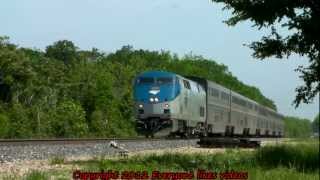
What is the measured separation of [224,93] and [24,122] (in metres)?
14.8

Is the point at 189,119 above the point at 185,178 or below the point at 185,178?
above

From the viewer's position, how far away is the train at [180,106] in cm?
3475

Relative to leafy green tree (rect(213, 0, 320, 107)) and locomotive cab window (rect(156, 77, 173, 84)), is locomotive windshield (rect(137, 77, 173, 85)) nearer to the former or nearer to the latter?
locomotive cab window (rect(156, 77, 173, 84))

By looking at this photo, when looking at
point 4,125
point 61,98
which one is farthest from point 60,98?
point 4,125

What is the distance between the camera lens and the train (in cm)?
3475

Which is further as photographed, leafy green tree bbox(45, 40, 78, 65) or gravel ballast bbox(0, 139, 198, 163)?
leafy green tree bbox(45, 40, 78, 65)

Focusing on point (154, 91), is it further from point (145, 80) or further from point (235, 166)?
point (235, 166)

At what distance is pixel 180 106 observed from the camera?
35844 mm

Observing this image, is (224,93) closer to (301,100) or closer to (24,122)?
(24,122)

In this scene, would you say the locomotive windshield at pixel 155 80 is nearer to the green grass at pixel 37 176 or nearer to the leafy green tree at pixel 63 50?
the green grass at pixel 37 176

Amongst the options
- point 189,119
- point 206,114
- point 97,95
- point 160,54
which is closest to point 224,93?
point 206,114

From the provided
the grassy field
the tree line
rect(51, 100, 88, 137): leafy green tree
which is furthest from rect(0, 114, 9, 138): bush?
the grassy field

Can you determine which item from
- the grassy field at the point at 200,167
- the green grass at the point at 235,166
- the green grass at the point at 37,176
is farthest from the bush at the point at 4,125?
the green grass at the point at 37,176

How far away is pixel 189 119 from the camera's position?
37.7m
